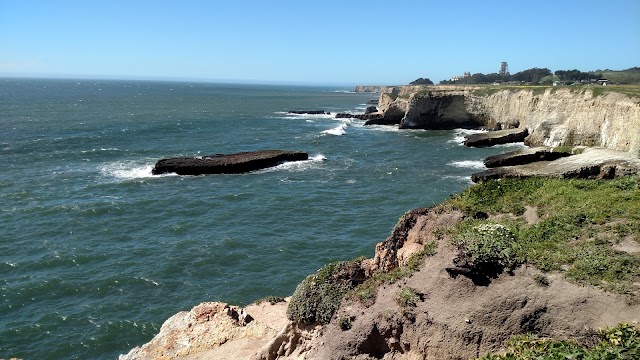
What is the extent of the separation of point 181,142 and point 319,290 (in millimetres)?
54765

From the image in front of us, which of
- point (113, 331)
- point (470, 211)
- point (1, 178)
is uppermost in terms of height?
point (470, 211)

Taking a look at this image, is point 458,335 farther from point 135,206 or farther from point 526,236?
point 135,206

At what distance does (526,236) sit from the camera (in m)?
13.4

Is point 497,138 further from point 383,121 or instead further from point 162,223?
point 162,223

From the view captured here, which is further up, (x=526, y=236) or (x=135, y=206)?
(x=526, y=236)

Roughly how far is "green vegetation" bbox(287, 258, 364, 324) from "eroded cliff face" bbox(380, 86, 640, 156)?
34.6 meters

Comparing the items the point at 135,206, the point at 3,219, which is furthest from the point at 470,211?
the point at 3,219

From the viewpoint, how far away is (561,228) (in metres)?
13.8

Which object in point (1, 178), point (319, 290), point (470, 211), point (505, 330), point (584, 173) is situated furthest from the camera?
point (1, 178)

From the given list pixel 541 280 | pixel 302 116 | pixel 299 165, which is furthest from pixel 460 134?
pixel 541 280

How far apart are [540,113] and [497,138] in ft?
19.7

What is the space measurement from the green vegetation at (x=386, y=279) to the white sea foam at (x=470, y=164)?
118 ft

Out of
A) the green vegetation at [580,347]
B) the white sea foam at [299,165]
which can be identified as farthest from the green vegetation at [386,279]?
the white sea foam at [299,165]

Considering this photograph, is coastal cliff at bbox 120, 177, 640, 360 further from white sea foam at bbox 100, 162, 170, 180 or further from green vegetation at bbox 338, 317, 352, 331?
white sea foam at bbox 100, 162, 170, 180
